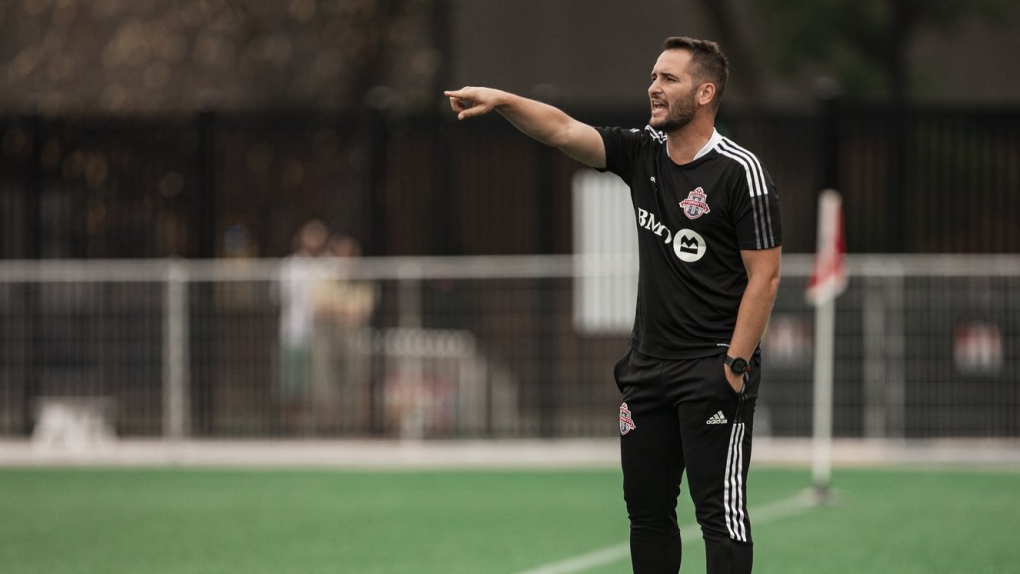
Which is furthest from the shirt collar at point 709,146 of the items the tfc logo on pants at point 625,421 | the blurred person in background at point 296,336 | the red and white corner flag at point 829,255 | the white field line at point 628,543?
the blurred person in background at point 296,336

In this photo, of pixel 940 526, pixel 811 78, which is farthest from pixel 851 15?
pixel 940 526

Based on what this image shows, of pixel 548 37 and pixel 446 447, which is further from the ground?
pixel 548 37

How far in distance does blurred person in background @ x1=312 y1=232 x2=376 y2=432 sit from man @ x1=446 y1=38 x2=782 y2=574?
9.20m

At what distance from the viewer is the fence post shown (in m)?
15.2

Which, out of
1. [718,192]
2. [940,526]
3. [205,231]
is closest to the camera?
[718,192]

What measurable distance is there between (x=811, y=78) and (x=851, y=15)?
1.05 metres

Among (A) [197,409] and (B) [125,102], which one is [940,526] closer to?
(A) [197,409]

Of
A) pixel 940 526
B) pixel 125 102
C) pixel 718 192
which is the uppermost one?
pixel 125 102

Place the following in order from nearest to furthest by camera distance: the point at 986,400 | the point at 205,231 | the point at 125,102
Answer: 1. the point at 986,400
2. the point at 205,231
3. the point at 125,102

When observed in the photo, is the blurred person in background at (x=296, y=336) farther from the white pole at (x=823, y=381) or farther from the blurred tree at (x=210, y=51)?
the blurred tree at (x=210, y=51)

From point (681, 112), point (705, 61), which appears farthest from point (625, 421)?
point (705, 61)

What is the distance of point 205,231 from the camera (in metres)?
16.9

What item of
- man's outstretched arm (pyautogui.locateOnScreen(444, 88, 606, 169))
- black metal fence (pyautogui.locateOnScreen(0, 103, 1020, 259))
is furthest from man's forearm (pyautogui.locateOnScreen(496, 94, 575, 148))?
black metal fence (pyautogui.locateOnScreen(0, 103, 1020, 259))

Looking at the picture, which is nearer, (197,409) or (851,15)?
(197,409)
